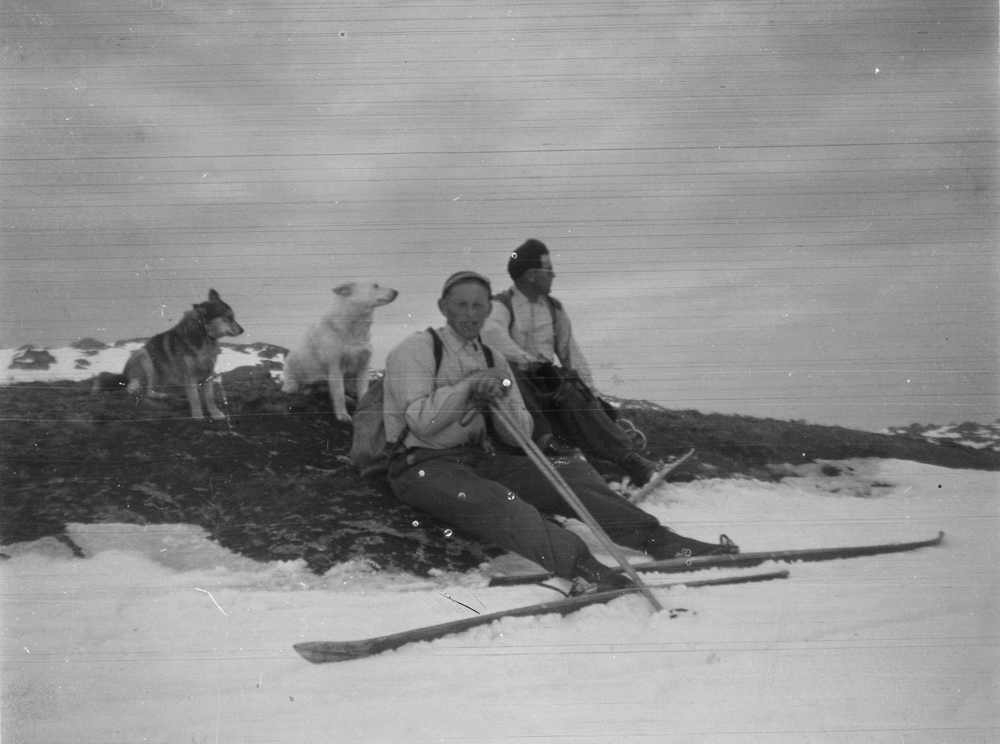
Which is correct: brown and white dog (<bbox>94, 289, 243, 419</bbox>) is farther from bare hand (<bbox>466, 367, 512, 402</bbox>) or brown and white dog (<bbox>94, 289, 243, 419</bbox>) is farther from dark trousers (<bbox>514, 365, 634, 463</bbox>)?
dark trousers (<bbox>514, 365, 634, 463</bbox>)

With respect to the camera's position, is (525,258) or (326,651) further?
(525,258)

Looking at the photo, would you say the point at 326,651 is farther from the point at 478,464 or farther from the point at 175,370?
the point at 175,370

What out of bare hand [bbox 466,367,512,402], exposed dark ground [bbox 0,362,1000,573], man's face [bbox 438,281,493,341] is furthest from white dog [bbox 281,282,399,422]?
bare hand [bbox 466,367,512,402]

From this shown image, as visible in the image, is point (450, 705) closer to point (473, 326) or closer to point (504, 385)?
point (504, 385)

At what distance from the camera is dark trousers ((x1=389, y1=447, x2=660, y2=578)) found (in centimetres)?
236

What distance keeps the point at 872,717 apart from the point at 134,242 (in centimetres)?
234

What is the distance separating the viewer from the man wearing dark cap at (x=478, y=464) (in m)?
2.37

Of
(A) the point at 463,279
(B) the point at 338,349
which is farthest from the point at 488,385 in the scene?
(B) the point at 338,349

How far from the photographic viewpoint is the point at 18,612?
2.37 meters

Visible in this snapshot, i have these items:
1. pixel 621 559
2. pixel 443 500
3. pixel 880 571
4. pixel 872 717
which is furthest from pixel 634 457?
pixel 872 717

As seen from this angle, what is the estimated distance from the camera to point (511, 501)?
2.38 meters

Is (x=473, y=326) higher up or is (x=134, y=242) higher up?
(x=134, y=242)

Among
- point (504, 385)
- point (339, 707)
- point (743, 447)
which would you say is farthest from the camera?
point (743, 447)

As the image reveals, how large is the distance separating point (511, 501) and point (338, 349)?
61cm
